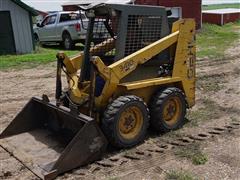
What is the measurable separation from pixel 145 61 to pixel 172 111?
0.99 metres

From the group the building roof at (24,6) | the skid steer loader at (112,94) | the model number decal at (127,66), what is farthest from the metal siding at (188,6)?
the model number decal at (127,66)

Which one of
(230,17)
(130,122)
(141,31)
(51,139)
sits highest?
(141,31)

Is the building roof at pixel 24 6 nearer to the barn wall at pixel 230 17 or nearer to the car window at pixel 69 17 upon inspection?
the car window at pixel 69 17

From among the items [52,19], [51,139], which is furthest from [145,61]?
[52,19]

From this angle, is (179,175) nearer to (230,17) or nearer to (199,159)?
(199,159)

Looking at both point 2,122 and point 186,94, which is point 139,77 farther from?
point 2,122

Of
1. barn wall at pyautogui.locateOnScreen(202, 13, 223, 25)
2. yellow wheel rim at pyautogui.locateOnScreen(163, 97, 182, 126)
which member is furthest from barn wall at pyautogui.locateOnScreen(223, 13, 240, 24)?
yellow wheel rim at pyautogui.locateOnScreen(163, 97, 182, 126)

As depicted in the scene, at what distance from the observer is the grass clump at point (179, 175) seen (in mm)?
4660

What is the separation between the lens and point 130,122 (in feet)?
18.2

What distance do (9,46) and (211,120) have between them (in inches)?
481

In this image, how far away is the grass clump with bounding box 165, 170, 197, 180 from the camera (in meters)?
4.66

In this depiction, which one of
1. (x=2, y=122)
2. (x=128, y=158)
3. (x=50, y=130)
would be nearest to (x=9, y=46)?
(x=2, y=122)

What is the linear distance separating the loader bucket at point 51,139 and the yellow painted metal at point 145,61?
46 centimetres

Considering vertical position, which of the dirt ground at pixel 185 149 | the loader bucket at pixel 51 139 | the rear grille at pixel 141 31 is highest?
the rear grille at pixel 141 31
